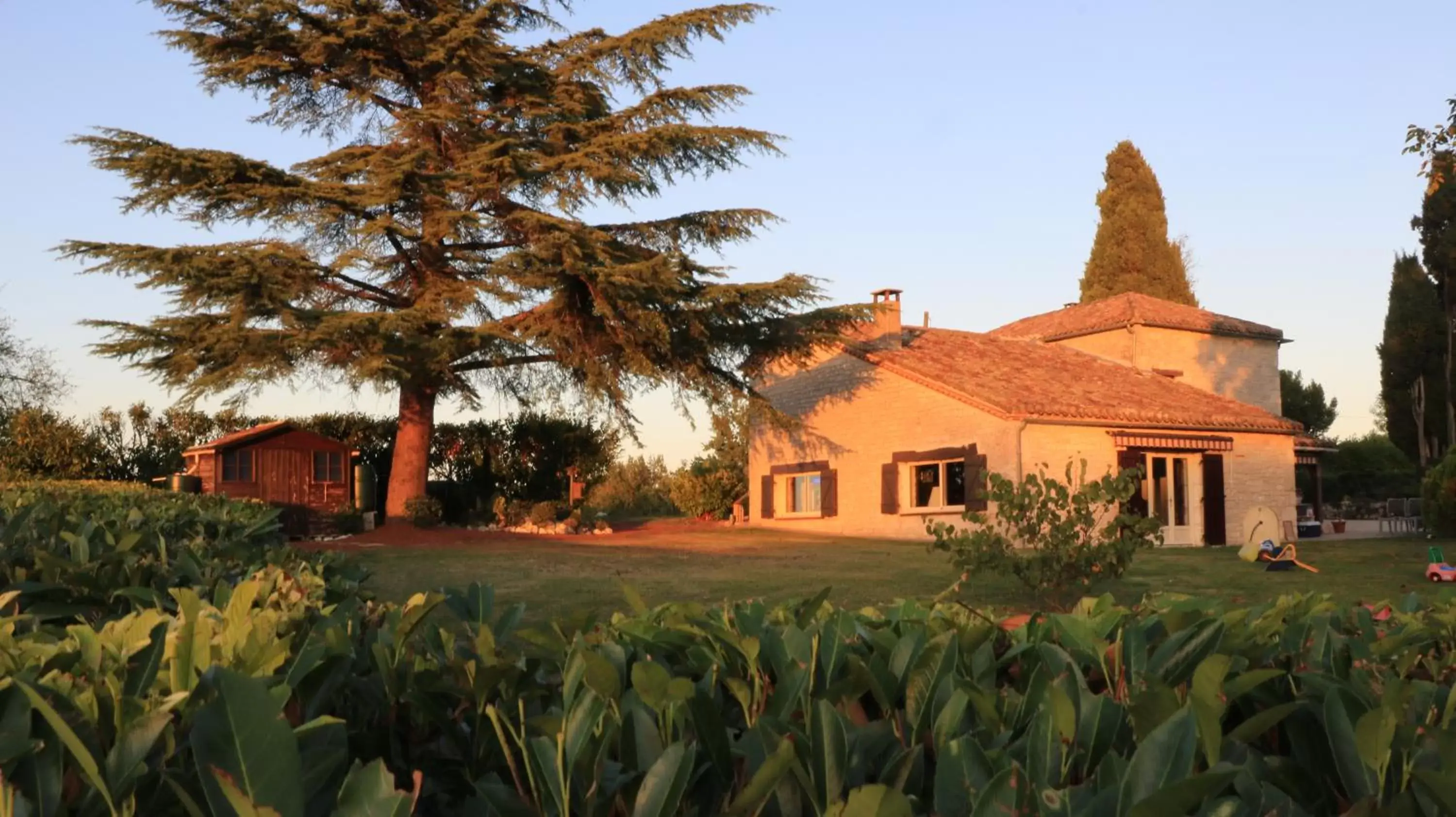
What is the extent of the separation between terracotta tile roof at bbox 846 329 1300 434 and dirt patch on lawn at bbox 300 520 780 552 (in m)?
5.15

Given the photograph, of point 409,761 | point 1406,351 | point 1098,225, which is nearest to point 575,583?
point 409,761

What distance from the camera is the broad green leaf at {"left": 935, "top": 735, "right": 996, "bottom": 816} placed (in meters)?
1.24

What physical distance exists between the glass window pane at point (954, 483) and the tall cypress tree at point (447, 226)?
3.66 m

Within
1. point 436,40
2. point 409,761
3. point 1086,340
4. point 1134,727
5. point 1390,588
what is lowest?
point 1390,588

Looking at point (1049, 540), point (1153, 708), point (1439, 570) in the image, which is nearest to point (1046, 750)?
point (1153, 708)

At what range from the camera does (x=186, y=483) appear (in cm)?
2236

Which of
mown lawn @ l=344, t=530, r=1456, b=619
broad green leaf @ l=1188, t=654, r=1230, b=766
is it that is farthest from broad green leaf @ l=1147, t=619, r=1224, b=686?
mown lawn @ l=344, t=530, r=1456, b=619

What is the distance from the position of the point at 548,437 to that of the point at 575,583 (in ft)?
45.3

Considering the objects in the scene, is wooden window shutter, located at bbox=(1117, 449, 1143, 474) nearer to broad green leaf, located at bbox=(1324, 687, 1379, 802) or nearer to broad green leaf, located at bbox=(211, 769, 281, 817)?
broad green leaf, located at bbox=(1324, 687, 1379, 802)

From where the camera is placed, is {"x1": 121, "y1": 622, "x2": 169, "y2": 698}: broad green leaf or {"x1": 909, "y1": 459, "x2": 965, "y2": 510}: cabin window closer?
{"x1": 121, "y1": 622, "x2": 169, "y2": 698}: broad green leaf

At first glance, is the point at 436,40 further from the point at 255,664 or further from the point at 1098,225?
the point at 1098,225

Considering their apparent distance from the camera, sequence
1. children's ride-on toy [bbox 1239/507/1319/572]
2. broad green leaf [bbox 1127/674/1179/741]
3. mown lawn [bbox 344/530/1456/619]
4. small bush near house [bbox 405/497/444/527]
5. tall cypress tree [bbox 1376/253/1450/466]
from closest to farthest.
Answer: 1. broad green leaf [bbox 1127/674/1179/741]
2. mown lawn [bbox 344/530/1456/619]
3. children's ride-on toy [bbox 1239/507/1319/572]
4. small bush near house [bbox 405/497/444/527]
5. tall cypress tree [bbox 1376/253/1450/466]

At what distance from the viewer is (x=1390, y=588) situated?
559 inches

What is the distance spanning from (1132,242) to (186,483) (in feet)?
110
